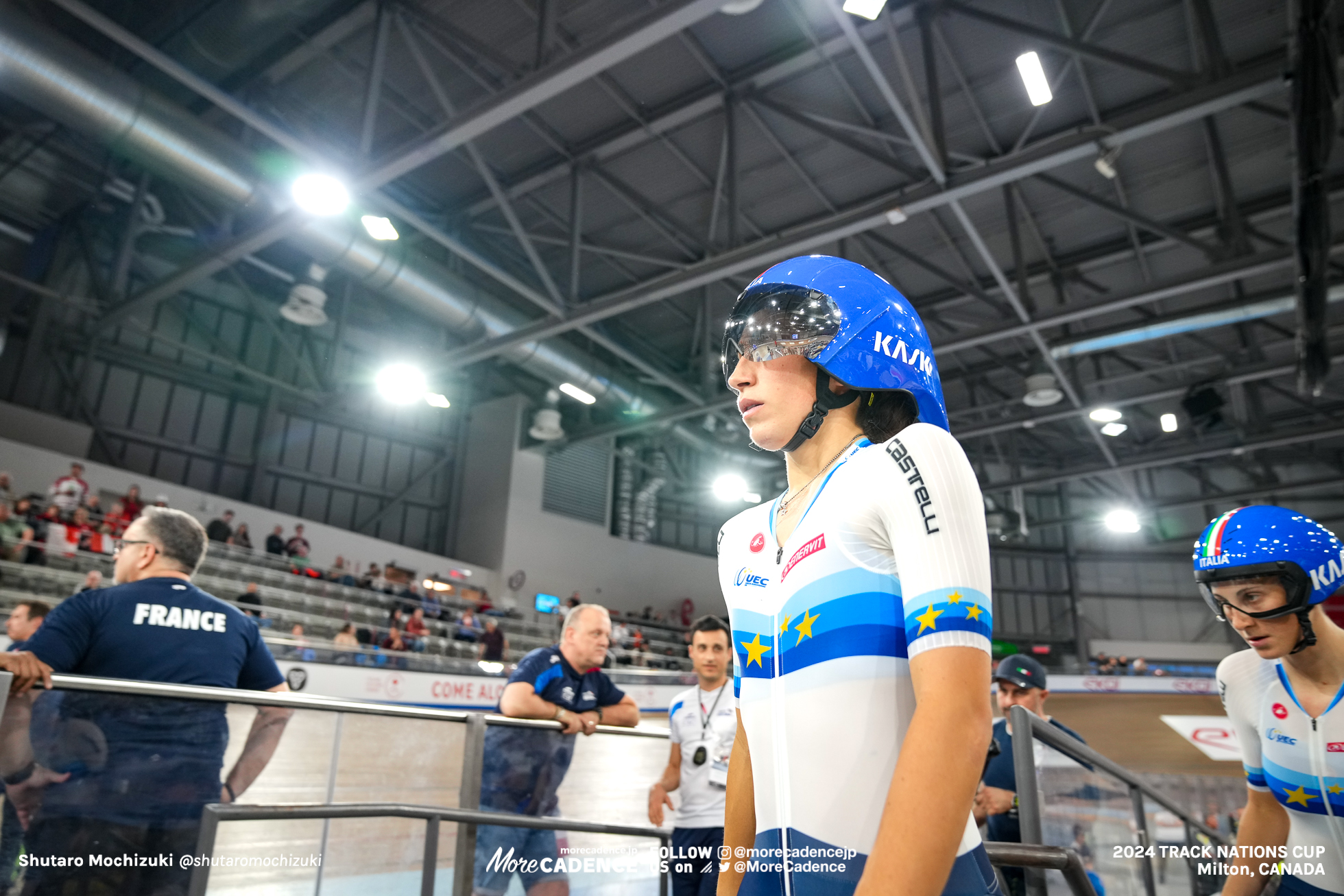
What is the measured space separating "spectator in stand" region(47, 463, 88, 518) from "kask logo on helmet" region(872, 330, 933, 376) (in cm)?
1318

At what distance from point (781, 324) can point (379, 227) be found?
406 inches

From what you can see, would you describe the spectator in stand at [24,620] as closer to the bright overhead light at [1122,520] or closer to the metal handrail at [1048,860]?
the metal handrail at [1048,860]

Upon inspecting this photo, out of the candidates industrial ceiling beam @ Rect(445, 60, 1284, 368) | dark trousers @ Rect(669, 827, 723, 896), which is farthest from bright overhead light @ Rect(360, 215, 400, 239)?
dark trousers @ Rect(669, 827, 723, 896)

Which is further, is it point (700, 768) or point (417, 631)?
point (417, 631)

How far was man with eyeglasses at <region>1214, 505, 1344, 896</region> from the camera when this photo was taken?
77.6 inches

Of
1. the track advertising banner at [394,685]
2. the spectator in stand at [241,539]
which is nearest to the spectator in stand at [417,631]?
the track advertising banner at [394,685]

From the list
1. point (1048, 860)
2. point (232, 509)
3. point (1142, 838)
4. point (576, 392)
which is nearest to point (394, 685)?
point (576, 392)

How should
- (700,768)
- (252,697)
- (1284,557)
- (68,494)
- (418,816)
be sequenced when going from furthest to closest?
(68,494), (700,768), (418,816), (252,697), (1284,557)

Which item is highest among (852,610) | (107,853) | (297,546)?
(297,546)

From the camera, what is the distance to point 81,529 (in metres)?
10.5

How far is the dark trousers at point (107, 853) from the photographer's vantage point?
2244mm

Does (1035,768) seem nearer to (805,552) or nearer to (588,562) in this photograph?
(805,552)

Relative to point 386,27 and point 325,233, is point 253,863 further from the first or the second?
point 325,233

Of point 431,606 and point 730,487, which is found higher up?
point 730,487
